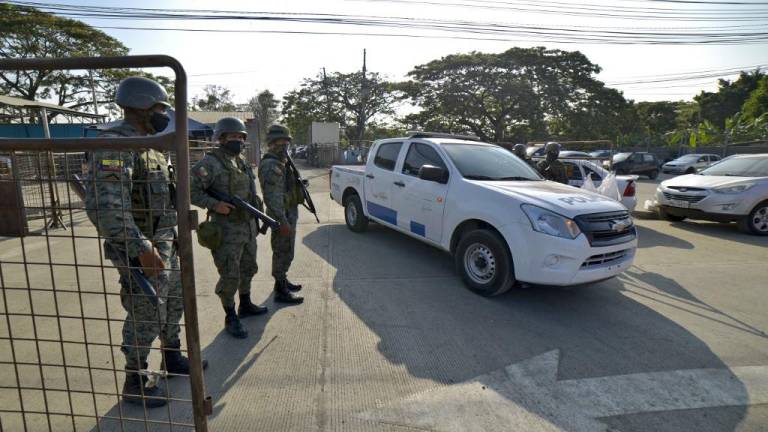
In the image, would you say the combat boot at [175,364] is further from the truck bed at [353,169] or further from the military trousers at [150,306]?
the truck bed at [353,169]

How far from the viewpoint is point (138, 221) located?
245 cm

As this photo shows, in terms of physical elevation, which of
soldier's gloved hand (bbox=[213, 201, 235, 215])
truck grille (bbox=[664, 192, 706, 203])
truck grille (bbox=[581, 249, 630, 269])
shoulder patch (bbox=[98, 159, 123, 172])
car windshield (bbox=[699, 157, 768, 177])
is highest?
shoulder patch (bbox=[98, 159, 123, 172])

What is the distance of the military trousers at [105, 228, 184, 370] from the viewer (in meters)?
2.28

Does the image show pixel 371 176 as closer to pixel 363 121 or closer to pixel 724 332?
pixel 724 332

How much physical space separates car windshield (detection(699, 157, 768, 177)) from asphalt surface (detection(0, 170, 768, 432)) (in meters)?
3.68

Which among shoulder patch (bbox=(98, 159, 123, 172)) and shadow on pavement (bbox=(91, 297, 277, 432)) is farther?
shadow on pavement (bbox=(91, 297, 277, 432))

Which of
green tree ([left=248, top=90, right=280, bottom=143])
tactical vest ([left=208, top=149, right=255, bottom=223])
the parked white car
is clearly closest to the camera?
tactical vest ([left=208, top=149, right=255, bottom=223])

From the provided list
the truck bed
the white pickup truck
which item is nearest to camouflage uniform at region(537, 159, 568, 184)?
the white pickup truck

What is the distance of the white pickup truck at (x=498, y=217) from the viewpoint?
11.7ft

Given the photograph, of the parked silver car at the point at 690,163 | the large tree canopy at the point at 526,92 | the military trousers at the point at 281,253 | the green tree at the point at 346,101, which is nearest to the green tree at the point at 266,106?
the green tree at the point at 346,101

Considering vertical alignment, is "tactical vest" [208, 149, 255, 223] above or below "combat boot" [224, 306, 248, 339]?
above

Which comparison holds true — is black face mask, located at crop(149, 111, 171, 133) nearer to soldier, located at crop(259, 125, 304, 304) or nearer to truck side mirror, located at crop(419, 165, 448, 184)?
soldier, located at crop(259, 125, 304, 304)

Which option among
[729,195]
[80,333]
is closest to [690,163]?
[729,195]

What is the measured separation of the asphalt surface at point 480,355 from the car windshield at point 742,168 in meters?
3.68
